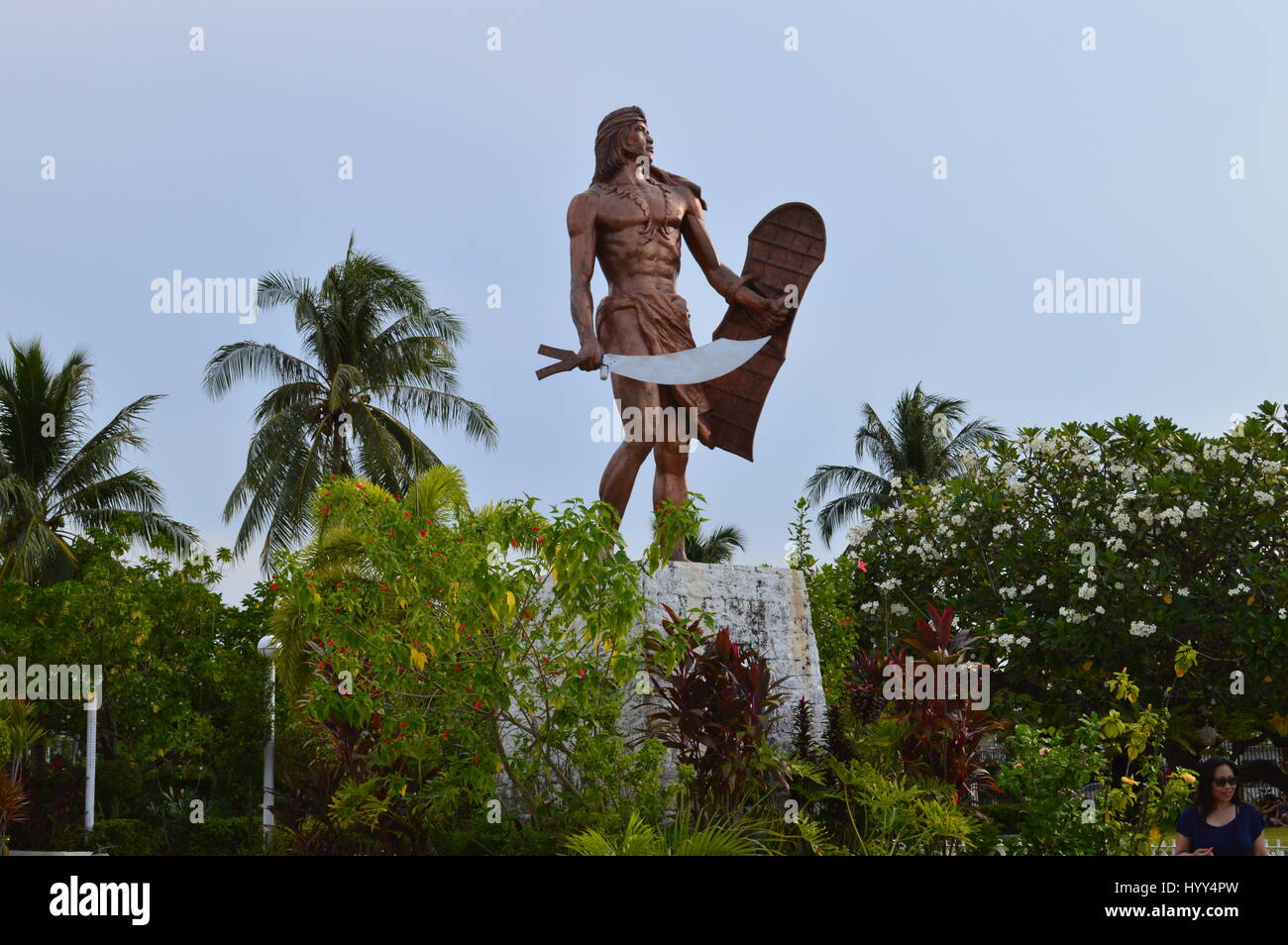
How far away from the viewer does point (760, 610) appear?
23.9ft

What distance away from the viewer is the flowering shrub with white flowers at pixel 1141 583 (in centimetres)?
999

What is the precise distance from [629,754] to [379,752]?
119 centimetres

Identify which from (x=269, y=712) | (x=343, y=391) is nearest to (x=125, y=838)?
(x=269, y=712)

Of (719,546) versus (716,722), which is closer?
(716,722)

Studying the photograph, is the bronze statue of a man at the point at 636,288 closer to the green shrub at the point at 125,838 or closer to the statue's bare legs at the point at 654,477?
the statue's bare legs at the point at 654,477

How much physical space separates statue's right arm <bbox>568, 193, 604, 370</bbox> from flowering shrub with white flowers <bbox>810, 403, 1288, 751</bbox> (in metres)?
3.51

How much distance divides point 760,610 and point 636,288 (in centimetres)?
197

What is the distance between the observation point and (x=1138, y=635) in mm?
10117

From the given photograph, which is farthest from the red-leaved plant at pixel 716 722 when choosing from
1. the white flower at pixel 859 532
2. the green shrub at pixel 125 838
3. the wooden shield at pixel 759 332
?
the green shrub at pixel 125 838

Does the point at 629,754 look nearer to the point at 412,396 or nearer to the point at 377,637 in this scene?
the point at 377,637

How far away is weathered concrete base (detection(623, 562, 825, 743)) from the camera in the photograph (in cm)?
705

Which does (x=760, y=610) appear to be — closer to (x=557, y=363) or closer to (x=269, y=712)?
(x=557, y=363)

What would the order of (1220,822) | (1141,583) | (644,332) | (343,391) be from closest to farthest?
(1220,822)
(644,332)
(1141,583)
(343,391)

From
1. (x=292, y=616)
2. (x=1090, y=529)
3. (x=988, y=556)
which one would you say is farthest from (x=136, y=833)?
(x=1090, y=529)
